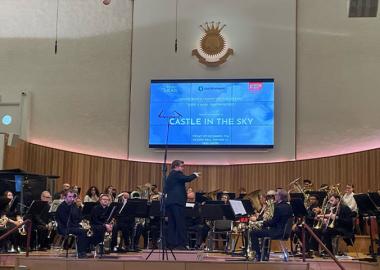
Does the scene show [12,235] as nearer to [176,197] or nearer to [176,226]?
[176,226]

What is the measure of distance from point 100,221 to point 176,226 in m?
1.57

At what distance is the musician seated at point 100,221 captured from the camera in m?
11.7

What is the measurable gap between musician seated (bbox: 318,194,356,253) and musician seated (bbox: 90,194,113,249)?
4.59 meters

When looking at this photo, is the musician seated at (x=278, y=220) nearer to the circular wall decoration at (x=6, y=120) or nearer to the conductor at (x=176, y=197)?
the conductor at (x=176, y=197)

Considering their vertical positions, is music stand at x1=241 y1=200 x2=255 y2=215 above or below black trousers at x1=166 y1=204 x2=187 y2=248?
above

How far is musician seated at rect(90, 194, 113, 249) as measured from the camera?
11672 mm

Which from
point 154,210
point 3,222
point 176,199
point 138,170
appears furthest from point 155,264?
point 138,170

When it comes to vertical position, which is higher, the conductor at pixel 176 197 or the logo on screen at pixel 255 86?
the logo on screen at pixel 255 86

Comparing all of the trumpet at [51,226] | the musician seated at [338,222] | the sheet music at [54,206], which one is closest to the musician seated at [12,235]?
the trumpet at [51,226]

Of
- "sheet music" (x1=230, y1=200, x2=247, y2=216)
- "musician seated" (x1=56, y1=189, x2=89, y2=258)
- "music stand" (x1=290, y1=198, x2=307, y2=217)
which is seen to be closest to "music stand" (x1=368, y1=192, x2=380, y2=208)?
"music stand" (x1=290, y1=198, x2=307, y2=217)

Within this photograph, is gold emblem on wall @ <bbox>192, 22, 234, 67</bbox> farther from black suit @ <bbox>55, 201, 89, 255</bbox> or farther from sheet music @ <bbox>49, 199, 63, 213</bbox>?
Result: black suit @ <bbox>55, 201, 89, 255</bbox>

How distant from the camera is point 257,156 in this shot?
1844 centimetres

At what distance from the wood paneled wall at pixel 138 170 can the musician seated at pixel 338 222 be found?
15.7ft

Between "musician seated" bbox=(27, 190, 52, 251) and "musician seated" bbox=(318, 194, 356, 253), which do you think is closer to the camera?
"musician seated" bbox=(318, 194, 356, 253)
